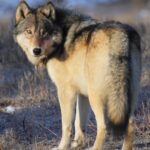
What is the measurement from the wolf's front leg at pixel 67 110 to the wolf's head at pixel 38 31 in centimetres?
50

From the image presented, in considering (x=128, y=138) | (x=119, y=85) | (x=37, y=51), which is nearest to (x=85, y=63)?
(x=119, y=85)

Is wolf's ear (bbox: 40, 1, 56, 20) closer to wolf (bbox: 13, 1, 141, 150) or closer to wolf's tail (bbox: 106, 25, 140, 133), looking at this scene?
wolf (bbox: 13, 1, 141, 150)

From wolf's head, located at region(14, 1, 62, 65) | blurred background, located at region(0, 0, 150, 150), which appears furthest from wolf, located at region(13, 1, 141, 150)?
blurred background, located at region(0, 0, 150, 150)

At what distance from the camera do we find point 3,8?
16625 mm

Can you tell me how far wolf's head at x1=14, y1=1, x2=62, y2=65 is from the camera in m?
7.39

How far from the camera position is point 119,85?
21.9 feet

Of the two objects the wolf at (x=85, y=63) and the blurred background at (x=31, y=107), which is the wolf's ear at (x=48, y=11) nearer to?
the wolf at (x=85, y=63)

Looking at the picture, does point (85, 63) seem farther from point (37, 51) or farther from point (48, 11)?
point (48, 11)

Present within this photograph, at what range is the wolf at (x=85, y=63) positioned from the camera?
670 cm

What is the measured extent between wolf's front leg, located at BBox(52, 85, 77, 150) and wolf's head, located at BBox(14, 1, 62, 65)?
505 mm

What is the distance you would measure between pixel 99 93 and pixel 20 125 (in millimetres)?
2006

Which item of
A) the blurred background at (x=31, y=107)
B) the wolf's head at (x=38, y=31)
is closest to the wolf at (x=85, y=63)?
the wolf's head at (x=38, y=31)

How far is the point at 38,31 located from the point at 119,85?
1353mm

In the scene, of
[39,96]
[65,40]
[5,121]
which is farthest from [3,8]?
[65,40]
